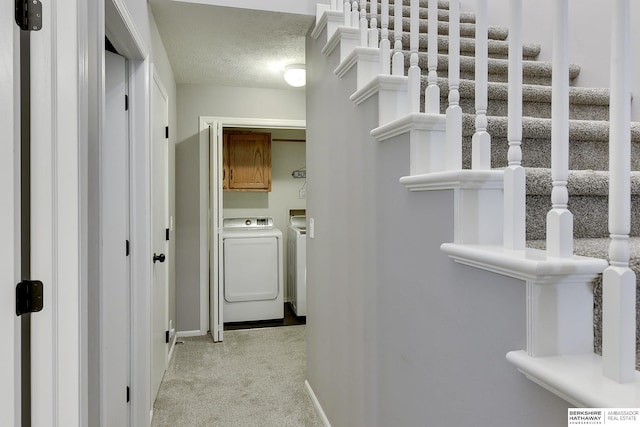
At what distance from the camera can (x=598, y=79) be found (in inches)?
84.9

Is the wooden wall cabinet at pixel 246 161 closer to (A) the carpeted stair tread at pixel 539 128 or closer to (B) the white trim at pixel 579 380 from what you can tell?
(A) the carpeted stair tread at pixel 539 128

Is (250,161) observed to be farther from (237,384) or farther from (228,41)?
(237,384)

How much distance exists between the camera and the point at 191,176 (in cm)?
391

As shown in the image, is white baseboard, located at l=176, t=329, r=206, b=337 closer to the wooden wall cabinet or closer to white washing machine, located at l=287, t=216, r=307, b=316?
white washing machine, located at l=287, t=216, r=307, b=316

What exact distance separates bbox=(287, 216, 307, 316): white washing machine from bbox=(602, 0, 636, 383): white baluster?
3.59 metres

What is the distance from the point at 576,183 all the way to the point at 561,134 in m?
0.54

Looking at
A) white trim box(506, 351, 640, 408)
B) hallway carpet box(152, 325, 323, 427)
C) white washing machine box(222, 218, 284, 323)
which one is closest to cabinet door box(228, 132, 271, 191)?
white washing machine box(222, 218, 284, 323)

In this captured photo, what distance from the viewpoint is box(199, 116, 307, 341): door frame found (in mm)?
3689

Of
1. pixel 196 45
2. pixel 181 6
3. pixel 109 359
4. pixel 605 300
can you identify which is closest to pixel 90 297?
pixel 109 359

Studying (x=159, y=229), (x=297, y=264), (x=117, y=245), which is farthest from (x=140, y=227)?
(x=297, y=264)

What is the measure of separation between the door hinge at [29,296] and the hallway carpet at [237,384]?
1.64m

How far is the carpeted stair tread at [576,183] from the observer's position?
1.11 metres
